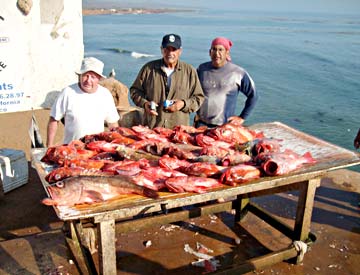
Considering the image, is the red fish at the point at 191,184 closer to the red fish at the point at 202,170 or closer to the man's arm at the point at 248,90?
the red fish at the point at 202,170

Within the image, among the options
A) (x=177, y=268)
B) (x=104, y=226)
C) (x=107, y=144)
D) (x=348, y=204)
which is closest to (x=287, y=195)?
(x=348, y=204)

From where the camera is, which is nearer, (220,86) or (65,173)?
(65,173)

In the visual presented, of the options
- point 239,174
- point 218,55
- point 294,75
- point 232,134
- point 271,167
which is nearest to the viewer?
point 239,174

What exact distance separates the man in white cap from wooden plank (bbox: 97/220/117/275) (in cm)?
191

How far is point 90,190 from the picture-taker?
115 inches

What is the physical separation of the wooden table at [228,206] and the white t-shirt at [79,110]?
0.74 meters

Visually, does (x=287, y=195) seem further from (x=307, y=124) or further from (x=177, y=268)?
(x=307, y=124)

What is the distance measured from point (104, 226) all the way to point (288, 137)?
2762mm

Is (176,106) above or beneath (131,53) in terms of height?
above

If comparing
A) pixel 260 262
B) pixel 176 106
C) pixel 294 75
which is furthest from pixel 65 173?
pixel 294 75

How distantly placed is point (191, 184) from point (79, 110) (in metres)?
2.09

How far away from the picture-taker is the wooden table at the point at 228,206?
2.90 meters

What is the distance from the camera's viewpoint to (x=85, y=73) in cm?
446

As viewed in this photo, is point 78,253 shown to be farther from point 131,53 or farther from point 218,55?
point 131,53
